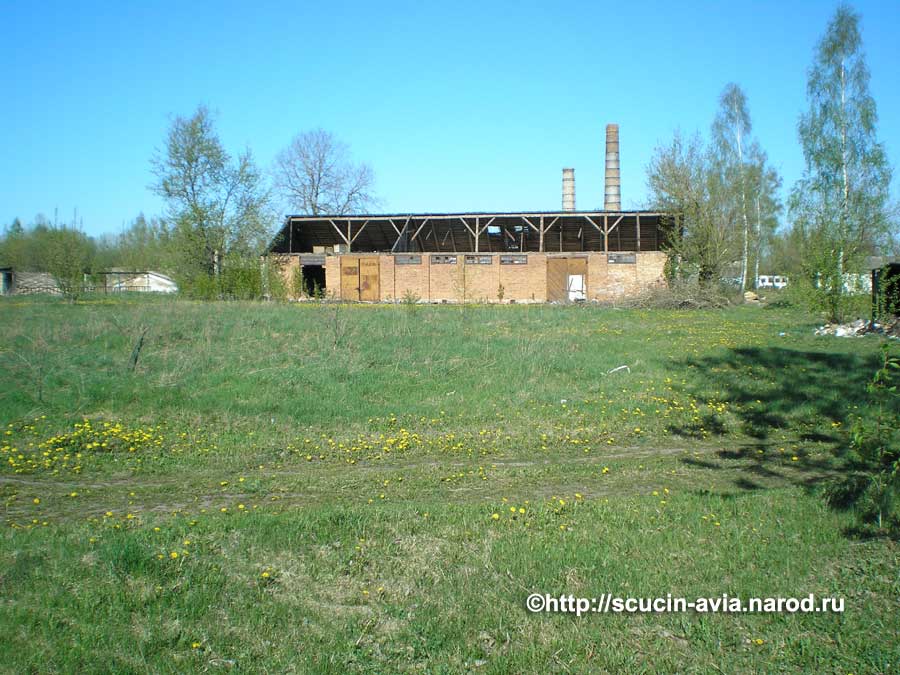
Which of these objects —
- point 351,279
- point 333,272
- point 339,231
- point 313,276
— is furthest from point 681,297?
point 313,276

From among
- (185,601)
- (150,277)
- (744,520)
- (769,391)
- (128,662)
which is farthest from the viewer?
(150,277)

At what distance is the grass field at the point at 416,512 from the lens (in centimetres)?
383

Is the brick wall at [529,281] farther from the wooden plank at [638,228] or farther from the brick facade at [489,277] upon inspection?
the wooden plank at [638,228]

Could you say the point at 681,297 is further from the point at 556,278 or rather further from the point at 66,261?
the point at 66,261

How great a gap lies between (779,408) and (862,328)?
15.6 metres

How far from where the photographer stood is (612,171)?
167 ft

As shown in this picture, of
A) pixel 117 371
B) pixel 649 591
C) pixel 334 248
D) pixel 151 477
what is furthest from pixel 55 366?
pixel 334 248

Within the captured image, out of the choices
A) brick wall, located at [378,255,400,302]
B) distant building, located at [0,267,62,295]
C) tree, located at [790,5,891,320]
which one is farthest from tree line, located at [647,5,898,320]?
distant building, located at [0,267,62,295]

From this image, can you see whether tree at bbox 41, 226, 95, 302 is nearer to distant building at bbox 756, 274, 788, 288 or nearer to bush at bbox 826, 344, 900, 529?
bush at bbox 826, 344, 900, 529

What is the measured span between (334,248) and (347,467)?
40.1 m

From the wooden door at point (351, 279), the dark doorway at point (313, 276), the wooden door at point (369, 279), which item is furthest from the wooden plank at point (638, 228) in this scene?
the dark doorway at point (313, 276)

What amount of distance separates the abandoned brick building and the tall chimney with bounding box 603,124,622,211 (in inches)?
254

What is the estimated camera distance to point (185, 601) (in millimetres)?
4227

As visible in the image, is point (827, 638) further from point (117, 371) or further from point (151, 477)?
point (117, 371)
